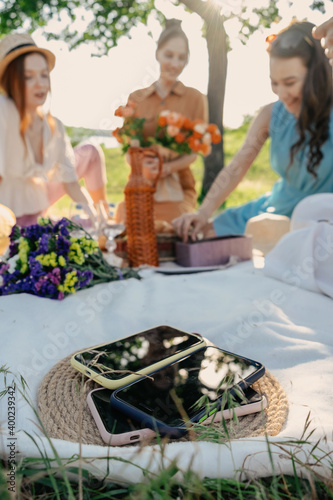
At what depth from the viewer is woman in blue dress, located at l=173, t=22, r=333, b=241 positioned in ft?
6.59

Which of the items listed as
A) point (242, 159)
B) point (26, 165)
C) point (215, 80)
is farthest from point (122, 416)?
point (215, 80)

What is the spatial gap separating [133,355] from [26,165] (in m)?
2.33

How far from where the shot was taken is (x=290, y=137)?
7.93 ft

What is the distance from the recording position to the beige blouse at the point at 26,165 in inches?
109

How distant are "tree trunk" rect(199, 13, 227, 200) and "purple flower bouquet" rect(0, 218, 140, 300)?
3.87 meters

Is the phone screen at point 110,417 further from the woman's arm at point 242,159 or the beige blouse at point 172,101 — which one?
the beige blouse at point 172,101

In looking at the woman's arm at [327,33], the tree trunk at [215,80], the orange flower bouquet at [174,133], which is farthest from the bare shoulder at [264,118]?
the tree trunk at [215,80]

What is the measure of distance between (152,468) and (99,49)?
18.9ft

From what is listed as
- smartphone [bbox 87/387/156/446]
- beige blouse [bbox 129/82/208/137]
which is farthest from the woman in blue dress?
smartphone [bbox 87/387/156/446]

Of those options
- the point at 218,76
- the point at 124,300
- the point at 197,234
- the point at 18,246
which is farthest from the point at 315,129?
the point at 218,76

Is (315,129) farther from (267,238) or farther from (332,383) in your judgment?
(332,383)

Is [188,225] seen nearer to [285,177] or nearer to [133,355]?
[285,177]

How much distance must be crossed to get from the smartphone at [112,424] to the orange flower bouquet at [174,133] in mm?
1836

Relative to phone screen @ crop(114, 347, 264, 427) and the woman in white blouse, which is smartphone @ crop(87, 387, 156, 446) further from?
the woman in white blouse
